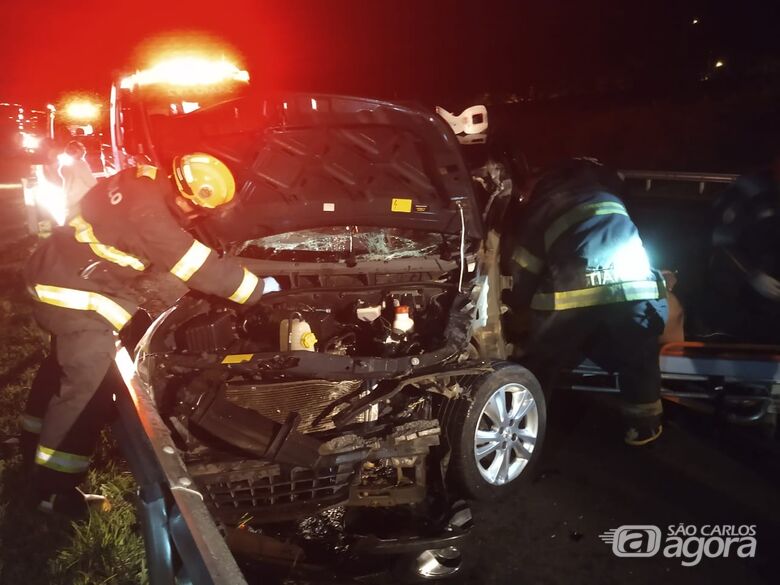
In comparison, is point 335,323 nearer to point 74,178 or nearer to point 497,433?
point 497,433

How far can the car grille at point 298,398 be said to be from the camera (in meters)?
2.58

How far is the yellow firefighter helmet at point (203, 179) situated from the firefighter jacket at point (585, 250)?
5.61 ft

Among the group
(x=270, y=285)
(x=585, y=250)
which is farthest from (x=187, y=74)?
(x=585, y=250)

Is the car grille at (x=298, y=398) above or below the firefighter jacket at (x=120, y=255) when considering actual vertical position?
below

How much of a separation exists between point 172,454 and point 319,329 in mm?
1394

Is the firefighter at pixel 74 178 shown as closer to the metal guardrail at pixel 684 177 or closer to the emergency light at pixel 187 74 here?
the emergency light at pixel 187 74

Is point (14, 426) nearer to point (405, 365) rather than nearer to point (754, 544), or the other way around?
point (405, 365)

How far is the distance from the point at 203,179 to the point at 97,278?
705 mm

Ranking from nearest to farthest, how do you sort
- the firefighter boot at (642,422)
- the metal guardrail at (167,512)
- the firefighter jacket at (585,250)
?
the metal guardrail at (167,512) < the firefighter jacket at (585,250) < the firefighter boot at (642,422)

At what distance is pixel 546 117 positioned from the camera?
1931cm

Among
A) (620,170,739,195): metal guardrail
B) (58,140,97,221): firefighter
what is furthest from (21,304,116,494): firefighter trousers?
(58,140,97,221): firefighter

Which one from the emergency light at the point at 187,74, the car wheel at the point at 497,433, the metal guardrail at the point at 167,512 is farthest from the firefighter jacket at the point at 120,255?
the emergency light at the point at 187,74

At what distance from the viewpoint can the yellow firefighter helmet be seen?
2.96 m

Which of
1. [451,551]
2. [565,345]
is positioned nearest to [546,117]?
[565,345]
